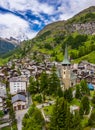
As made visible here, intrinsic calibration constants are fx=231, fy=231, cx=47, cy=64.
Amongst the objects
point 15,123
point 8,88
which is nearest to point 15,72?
point 8,88

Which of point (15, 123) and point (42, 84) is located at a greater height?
point (42, 84)

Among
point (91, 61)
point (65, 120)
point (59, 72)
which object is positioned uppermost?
point (91, 61)

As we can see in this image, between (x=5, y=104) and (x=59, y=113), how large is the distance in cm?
4130

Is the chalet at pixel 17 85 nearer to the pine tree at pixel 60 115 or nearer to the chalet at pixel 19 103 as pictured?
the chalet at pixel 19 103

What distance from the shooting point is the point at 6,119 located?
78688 millimetres

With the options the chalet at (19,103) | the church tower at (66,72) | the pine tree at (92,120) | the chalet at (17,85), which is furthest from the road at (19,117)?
the church tower at (66,72)

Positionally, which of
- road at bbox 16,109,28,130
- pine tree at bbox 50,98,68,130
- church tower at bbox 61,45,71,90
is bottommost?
road at bbox 16,109,28,130

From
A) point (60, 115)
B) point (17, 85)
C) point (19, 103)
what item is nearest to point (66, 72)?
point (17, 85)

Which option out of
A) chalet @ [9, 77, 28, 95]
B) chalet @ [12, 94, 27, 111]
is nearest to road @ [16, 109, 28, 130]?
chalet @ [12, 94, 27, 111]

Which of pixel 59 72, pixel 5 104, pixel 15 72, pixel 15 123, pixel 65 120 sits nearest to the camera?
pixel 65 120

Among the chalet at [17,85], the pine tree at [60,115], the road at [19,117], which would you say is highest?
the chalet at [17,85]

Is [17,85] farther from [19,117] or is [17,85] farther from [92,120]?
[92,120]

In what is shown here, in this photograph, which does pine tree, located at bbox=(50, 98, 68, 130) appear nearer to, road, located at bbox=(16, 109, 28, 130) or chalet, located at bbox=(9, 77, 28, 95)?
road, located at bbox=(16, 109, 28, 130)

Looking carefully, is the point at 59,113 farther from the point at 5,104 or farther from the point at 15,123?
the point at 5,104
